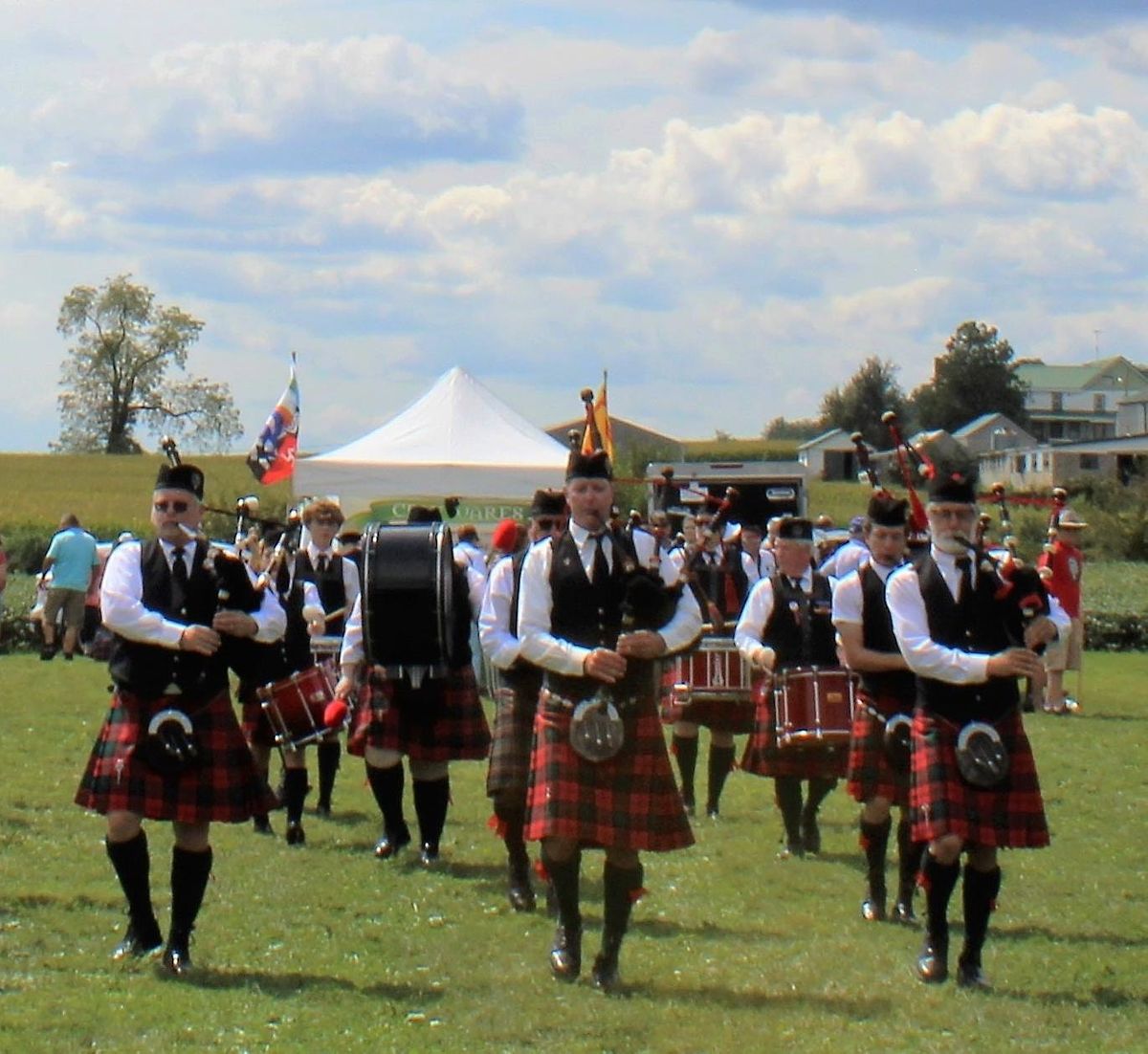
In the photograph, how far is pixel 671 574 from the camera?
18.9 feet

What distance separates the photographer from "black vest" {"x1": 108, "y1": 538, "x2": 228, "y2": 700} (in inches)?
222

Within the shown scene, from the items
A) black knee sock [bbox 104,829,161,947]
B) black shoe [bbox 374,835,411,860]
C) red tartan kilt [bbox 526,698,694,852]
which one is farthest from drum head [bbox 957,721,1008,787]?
black shoe [bbox 374,835,411,860]

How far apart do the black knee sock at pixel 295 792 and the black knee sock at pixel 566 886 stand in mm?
3156

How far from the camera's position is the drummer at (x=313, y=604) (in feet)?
28.6

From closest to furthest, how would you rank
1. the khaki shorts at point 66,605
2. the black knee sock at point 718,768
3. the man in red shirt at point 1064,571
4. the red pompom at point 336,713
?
1. the red pompom at point 336,713
2. the black knee sock at point 718,768
3. the man in red shirt at point 1064,571
4. the khaki shorts at point 66,605

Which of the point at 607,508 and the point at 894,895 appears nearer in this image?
the point at 607,508

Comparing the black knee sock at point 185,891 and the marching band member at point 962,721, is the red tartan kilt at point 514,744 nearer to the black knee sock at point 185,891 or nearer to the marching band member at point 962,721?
the black knee sock at point 185,891

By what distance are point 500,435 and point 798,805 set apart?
967 centimetres

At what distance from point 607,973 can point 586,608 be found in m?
1.08

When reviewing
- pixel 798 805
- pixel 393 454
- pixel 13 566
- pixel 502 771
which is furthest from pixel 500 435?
pixel 13 566

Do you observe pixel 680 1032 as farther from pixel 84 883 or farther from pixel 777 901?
pixel 84 883

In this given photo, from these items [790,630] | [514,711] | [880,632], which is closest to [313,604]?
[514,711]

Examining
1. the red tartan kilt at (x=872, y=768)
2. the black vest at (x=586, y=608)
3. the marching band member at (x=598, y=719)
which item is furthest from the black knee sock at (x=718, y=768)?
the black vest at (x=586, y=608)

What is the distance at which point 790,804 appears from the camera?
8430mm
